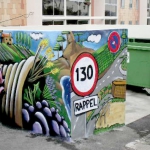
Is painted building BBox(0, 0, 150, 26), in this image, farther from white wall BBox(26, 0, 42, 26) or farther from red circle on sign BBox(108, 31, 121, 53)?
red circle on sign BBox(108, 31, 121, 53)

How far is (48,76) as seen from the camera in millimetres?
5410

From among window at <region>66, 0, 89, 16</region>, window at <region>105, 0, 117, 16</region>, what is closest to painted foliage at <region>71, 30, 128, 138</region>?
window at <region>66, 0, 89, 16</region>

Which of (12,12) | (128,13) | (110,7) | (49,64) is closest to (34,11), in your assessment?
(12,12)

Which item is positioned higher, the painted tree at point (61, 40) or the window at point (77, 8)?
the window at point (77, 8)

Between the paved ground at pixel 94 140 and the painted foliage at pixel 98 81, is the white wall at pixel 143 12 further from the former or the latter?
the painted foliage at pixel 98 81

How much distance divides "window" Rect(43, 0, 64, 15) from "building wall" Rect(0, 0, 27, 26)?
267 cm

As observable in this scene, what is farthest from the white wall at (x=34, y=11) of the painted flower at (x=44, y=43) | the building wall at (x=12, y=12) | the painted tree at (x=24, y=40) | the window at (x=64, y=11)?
the painted flower at (x=44, y=43)

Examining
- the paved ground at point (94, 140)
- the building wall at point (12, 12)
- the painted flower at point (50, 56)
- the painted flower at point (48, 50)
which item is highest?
the building wall at point (12, 12)

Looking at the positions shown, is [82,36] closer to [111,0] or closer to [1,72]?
[1,72]

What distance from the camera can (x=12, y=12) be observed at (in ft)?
49.6

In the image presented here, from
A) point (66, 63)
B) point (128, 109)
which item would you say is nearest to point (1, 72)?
→ point (66, 63)

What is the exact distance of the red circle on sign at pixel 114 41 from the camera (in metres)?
5.71

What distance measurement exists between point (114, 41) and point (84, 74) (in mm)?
975

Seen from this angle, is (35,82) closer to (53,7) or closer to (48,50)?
(48,50)
